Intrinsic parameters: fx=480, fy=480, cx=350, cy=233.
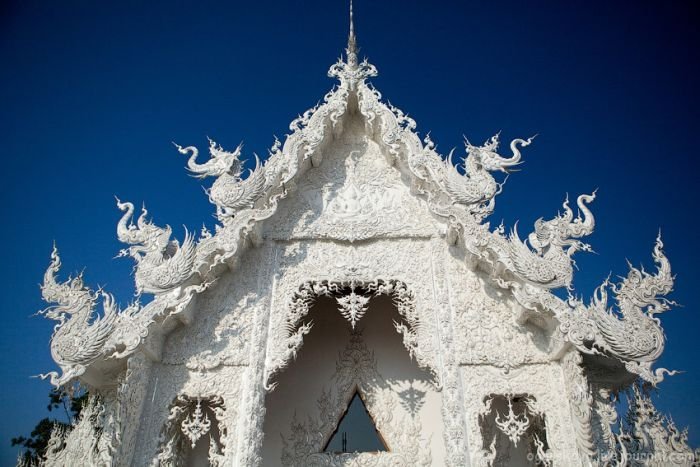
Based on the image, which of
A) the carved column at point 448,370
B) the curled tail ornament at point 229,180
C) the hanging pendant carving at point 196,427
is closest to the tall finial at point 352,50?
the curled tail ornament at point 229,180

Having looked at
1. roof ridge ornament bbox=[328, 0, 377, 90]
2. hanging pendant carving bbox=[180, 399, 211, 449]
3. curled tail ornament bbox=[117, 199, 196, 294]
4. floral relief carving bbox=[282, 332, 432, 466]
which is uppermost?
roof ridge ornament bbox=[328, 0, 377, 90]

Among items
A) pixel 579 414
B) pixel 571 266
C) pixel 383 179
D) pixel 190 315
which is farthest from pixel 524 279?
pixel 190 315

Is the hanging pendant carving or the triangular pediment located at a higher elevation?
the triangular pediment

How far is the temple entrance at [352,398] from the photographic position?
6.17 meters

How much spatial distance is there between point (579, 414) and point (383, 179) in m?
3.29

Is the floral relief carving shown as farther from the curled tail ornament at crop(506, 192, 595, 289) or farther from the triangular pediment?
the curled tail ornament at crop(506, 192, 595, 289)

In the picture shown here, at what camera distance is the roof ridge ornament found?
5949 mm

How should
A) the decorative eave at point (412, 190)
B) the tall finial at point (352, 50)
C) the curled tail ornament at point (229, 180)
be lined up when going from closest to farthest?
1. the decorative eave at point (412, 190)
2. the curled tail ornament at point (229, 180)
3. the tall finial at point (352, 50)

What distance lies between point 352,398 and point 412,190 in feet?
9.85

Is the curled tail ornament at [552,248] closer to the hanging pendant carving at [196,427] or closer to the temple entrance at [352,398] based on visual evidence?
the temple entrance at [352,398]

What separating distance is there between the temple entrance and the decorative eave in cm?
182

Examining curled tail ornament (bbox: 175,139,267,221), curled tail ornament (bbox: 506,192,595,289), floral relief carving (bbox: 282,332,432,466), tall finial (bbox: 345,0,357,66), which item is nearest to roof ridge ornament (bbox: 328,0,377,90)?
tall finial (bbox: 345,0,357,66)

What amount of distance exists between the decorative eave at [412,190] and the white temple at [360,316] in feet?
0.06

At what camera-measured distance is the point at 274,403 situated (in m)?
6.51
